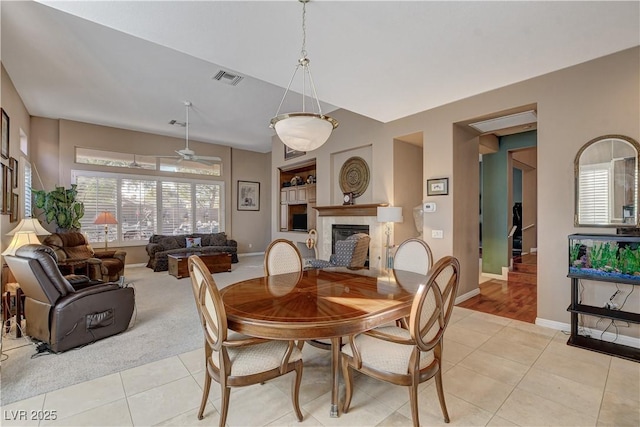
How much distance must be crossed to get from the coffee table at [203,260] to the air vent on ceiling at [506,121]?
547 centimetres

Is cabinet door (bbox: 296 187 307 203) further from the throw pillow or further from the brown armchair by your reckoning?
the brown armchair

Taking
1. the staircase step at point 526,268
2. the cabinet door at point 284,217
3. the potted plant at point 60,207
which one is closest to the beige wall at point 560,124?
the staircase step at point 526,268

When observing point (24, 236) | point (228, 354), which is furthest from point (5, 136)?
point (228, 354)

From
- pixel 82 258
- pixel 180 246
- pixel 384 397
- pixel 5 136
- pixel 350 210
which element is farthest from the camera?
pixel 180 246

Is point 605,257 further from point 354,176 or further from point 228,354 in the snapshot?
point 354,176

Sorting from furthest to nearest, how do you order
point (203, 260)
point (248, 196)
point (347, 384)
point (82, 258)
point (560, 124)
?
point (248, 196)
point (203, 260)
point (82, 258)
point (560, 124)
point (347, 384)

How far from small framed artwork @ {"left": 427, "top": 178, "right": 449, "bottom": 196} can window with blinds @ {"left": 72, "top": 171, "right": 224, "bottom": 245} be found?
21.1 ft

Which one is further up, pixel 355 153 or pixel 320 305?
pixel 355 153

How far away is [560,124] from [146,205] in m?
8.39

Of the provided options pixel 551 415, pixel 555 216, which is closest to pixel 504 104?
pixel 555 216

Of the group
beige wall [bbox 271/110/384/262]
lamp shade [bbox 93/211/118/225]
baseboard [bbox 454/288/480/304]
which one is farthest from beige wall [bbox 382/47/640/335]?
lamp shade [bbox 93/211/118/225]

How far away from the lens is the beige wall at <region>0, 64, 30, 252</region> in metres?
4.09

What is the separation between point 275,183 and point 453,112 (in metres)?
4.88

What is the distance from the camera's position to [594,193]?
3.04 metres
